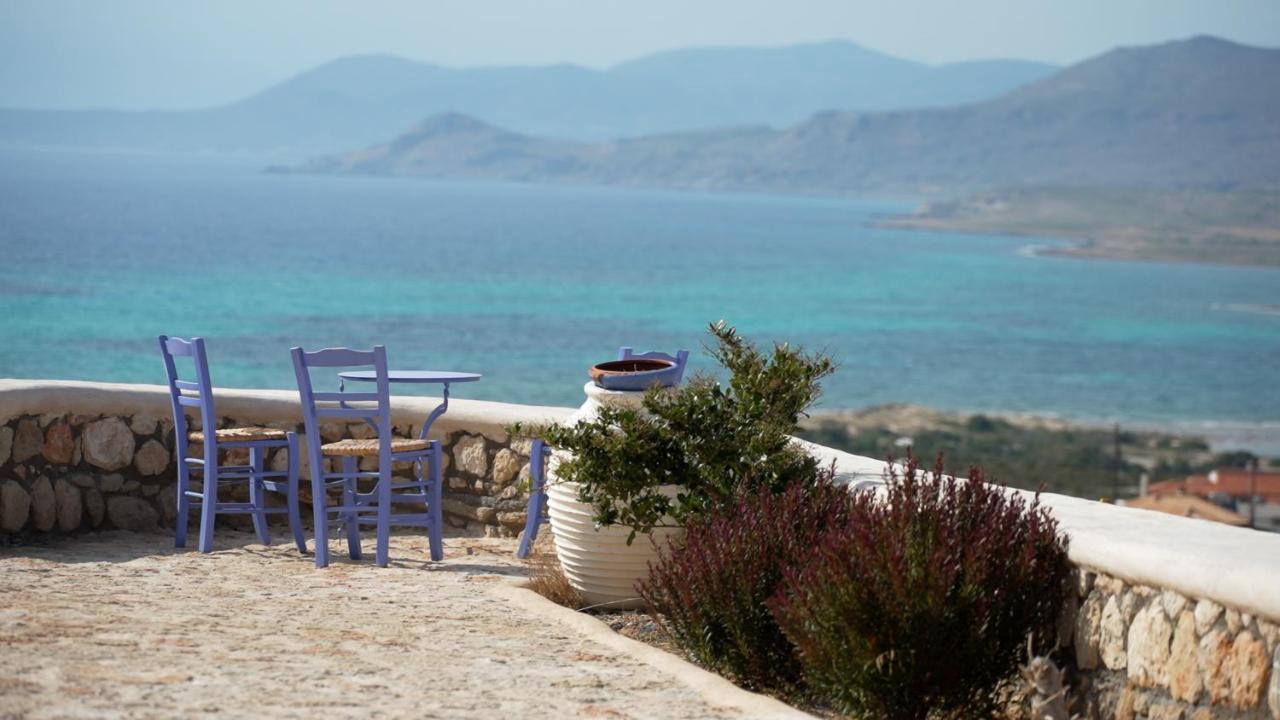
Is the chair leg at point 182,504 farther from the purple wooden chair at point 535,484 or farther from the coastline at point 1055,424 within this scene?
the coastline at point 1055,424

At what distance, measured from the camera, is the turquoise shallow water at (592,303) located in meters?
67.9

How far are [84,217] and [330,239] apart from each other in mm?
18658

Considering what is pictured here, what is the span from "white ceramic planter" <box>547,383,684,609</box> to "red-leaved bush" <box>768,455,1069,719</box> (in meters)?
1.21

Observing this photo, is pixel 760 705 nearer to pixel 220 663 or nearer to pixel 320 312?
pixel 220 663

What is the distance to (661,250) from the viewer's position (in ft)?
429

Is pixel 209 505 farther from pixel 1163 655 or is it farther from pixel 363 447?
pixel 1163 655

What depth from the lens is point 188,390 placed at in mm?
7676

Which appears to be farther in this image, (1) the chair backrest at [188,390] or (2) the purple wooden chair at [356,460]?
(1) the chair backrest at [188,390]

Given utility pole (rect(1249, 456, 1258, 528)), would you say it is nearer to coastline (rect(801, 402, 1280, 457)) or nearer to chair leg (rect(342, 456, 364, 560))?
coastline (rect(801, 402, 1280, 457))

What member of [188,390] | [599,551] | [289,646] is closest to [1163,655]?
[599,551]

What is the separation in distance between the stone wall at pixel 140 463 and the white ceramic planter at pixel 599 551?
1.42 meters

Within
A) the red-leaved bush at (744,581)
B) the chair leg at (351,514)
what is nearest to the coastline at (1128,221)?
the chair leg at (351,514)

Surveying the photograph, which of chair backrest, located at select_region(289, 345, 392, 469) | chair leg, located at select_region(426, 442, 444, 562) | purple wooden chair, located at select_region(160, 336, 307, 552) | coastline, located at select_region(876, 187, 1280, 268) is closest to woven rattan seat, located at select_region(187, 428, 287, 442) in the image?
purple wooden chair, located at select_region(160, 336, 307, 552)

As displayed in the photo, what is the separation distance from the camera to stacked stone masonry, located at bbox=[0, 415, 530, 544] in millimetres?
7605
